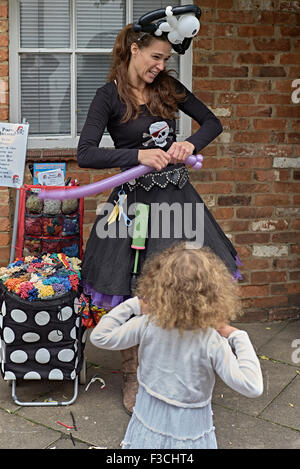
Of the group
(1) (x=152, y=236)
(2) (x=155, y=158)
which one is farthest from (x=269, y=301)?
(2) (x=155, y=158)

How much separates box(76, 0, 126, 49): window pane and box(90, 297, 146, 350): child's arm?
7.85ft

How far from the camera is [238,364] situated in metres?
2.29

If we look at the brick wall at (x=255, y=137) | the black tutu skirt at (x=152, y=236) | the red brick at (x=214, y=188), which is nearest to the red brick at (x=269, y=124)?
the brick wall at (x=255, y=137)

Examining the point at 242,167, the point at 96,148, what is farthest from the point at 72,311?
the point at 242,167

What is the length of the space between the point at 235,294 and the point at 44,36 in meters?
2.52

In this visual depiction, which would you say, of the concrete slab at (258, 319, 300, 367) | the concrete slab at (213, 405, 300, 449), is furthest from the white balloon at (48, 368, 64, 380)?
the concrete slab at (258, 319, 300, 367)

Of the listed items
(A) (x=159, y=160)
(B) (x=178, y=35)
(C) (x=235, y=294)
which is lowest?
(C) (x=235, y=294)

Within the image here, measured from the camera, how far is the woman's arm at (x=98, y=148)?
3.08 metres

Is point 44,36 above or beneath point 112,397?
above

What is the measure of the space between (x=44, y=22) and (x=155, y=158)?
1735 mm

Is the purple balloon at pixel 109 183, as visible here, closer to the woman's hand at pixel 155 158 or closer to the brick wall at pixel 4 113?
the woman's hand at pixel 155 158

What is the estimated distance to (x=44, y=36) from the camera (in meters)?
4.25
